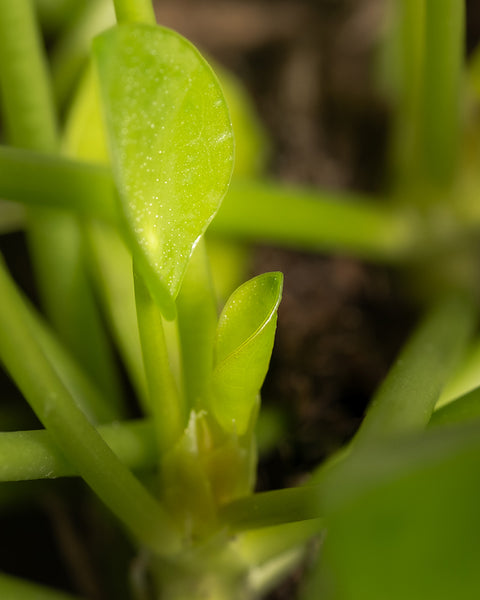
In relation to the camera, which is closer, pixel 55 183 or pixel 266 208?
pixel 55 183

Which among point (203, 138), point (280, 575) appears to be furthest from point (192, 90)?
point (280, 575)

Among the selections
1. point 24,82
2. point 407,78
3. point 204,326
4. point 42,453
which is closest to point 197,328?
point 204,326

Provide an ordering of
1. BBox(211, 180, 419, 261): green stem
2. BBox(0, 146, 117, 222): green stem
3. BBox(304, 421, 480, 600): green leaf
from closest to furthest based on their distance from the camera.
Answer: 1. BBox(304, 421, 480, 600): green leaf
2. BBox(0, 146, 117, 222): green stem
3. BBox(211, 180, 419, 261): green stem

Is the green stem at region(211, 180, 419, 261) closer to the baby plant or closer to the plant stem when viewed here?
the baby plant

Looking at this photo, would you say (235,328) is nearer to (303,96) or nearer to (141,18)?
(141,18)

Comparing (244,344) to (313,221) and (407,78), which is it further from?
(407,78)

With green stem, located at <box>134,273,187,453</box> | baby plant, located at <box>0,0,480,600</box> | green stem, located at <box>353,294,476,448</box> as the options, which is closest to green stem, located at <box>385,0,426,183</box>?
baby plant, located at <box>0,0,480,600</box>
